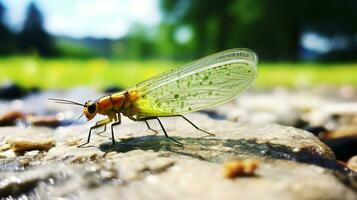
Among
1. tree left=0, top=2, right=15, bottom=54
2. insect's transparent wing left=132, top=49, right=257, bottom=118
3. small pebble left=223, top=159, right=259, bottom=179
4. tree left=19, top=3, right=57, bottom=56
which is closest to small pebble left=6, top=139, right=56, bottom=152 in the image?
insect's transparent wing left=132, top=49, right=257, bottom=118

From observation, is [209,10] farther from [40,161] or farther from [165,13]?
[40,161]

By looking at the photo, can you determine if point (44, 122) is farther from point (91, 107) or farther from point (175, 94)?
Answer: point (175, 94)

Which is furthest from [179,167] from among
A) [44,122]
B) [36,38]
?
[36,38]

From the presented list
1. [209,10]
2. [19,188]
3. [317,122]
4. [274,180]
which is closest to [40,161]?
[19,188]

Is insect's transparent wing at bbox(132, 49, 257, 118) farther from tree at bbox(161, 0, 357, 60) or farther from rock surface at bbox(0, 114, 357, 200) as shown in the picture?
tree at bbox(161, 0, 357, 60)

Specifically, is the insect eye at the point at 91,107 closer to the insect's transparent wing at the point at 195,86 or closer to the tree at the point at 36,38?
the insect's transparent wing at the point at 195,86

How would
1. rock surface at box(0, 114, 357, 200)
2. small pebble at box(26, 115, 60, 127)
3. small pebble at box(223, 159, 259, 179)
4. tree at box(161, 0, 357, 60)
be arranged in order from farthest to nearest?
tree at box(161, 0, 357, 60), small pebble at box(26, 115, 60, 127), small pebble at box(223, 159, 259, 179), rock surface at box(0, 114, 357, 200)

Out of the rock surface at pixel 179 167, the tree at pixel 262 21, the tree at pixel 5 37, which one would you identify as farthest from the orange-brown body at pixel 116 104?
the tree at pixel 5 37
